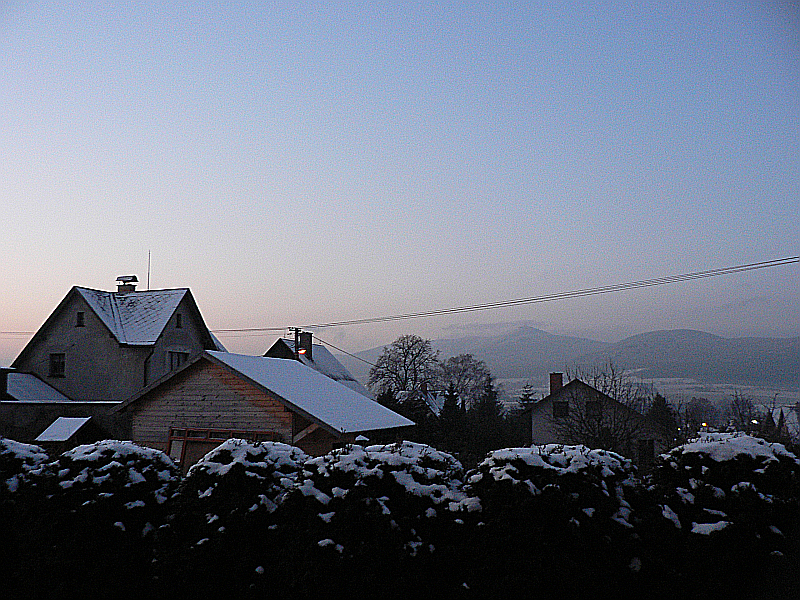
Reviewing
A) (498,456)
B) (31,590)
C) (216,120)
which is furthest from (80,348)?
(498,456)

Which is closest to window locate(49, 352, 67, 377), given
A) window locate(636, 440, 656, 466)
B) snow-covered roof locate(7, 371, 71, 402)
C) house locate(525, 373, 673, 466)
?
snow-covered roof locate(7, 371, 71, 402)

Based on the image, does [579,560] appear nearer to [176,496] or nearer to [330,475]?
[330,475]

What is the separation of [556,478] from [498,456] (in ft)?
1.73

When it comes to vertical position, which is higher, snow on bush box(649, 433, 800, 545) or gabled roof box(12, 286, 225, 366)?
gabled roof box(12, 286, 225, 366)

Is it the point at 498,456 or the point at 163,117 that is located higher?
the point at 163,117

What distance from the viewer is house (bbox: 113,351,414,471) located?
1545 cm

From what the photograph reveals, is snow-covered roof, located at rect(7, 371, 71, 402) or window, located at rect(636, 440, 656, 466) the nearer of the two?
window, located at rect(636, 440, 656, 466)

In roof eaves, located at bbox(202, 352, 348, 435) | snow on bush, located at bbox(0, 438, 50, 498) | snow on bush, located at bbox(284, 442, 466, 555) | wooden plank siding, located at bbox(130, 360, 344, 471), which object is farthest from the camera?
wooden plank siding, located at bbox(130, 360, 344, 471)

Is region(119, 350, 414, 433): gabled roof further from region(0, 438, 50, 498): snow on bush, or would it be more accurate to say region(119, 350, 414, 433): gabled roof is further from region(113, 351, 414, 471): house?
region(0, 438, 50, 498): snow on bush

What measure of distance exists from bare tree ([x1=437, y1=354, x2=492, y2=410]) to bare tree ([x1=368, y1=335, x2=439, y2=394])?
16.8 feet

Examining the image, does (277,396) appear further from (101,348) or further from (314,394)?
(101,348)

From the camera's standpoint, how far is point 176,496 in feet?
23.0

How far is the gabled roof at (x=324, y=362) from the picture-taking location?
148ft

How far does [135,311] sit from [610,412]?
69.8 ft
